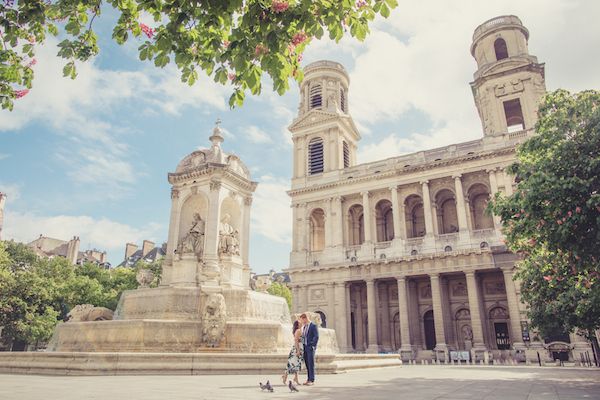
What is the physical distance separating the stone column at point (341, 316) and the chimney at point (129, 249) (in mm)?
46416

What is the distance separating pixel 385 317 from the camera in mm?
35438

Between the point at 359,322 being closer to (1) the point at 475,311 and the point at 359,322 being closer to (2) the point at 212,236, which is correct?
(1) the point at 475,311

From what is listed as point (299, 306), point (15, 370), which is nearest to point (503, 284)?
point (299, 306)

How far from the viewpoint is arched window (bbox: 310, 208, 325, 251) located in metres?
40.3

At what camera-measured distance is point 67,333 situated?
36.1ft

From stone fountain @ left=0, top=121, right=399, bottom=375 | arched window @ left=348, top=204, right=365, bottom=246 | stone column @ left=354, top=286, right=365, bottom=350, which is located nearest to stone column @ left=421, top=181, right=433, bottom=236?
arched window @ left=348, top=204, right=365, bottom=246

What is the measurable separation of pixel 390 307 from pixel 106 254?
5623 centimetres

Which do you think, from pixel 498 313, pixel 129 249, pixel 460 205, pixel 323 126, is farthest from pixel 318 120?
pixel 129 249

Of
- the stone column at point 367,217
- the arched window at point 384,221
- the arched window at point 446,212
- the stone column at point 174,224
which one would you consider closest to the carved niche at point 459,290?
the arched window at point 446,212

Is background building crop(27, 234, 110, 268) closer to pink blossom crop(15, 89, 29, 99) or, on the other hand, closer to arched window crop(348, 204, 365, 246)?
arched window crop(348, 204, 365, 246)

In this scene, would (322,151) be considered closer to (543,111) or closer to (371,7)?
(543,111)

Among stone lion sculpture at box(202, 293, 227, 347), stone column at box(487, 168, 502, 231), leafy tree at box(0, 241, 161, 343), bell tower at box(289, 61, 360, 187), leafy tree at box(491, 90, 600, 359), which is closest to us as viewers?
leafy tree at box(491, 90, 600, 359)

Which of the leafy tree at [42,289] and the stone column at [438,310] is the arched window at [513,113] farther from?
the leafy tree at [42,289]

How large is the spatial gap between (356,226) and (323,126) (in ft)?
35.4
